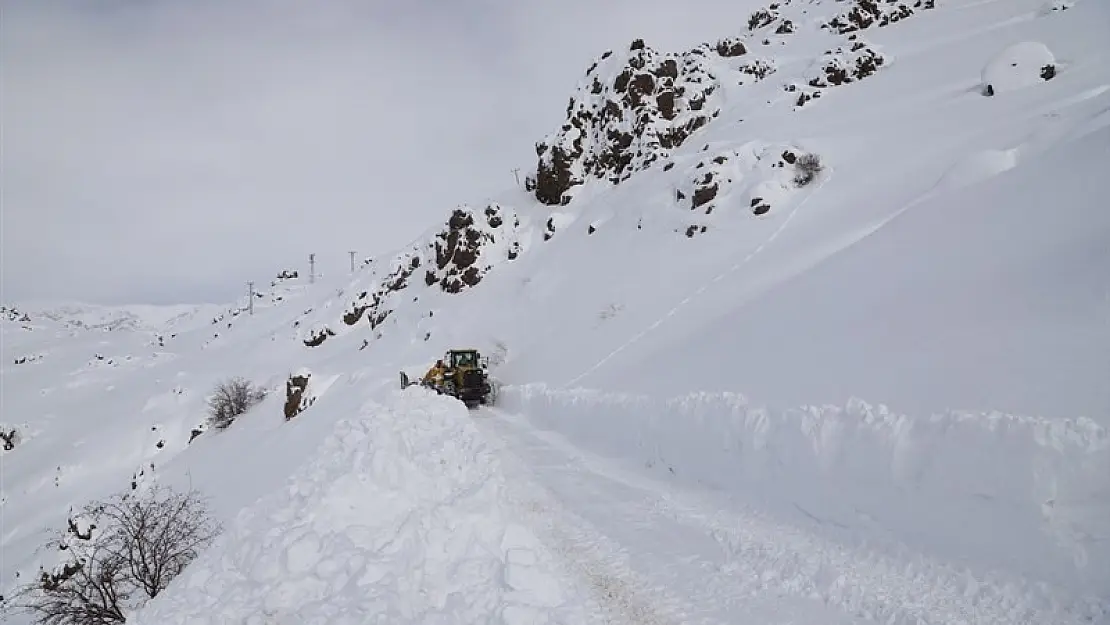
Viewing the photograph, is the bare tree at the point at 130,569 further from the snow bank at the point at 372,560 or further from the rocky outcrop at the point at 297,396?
the rocky outcrop at the point at 297,396

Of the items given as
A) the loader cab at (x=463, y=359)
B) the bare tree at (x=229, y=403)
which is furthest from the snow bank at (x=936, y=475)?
the bare tree at (x=229, y=403)

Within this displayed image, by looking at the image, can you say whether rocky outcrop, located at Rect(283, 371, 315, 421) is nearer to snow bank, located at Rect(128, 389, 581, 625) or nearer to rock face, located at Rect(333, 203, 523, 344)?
rock face, located at Rect(333, 203, 523, 344)

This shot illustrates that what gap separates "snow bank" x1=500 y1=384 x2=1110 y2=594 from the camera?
15.4 feet

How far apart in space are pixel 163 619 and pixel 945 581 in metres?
8.08

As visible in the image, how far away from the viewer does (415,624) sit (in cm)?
492

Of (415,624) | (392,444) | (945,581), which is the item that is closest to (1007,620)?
(945,581)

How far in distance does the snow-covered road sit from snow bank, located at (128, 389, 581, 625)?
34.9 inches

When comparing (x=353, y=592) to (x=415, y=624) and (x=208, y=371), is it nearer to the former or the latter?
(x=415, y=624)

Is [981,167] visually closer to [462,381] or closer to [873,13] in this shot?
[462,381]

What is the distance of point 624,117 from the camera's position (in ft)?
166

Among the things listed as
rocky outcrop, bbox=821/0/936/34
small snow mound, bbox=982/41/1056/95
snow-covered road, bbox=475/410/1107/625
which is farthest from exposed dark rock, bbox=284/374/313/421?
rocky outcrop, bbox=821/0/936/34

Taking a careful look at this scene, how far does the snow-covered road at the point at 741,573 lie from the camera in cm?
483

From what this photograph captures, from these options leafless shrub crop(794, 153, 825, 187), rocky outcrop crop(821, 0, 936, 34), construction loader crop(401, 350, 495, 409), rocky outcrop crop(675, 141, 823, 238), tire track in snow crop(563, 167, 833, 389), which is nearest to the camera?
tire track in snow crop(563, 167, 833, 389)

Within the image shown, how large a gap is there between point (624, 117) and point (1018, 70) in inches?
1129
